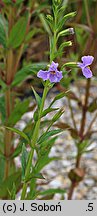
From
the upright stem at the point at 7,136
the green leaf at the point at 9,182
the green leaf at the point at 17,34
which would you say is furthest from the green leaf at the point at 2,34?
the green leaf at the point at 9,182

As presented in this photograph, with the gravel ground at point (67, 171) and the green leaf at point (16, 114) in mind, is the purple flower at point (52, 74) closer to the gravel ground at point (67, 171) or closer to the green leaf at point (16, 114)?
the green leaf at point (16, 114)

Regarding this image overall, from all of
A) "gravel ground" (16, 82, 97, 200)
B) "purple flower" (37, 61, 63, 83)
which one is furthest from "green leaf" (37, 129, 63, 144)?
"gravel ground" (16, 82, 97, 200)

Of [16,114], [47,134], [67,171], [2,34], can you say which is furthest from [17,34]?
[67,171]

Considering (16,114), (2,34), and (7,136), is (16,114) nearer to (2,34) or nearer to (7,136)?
(7,136)

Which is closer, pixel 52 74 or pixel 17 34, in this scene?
pixel 52 74

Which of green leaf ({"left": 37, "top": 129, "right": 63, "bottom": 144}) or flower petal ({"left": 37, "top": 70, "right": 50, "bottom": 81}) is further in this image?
green leaf ({"left": 37, "top": 129, "right": 63, "bottom": 144})

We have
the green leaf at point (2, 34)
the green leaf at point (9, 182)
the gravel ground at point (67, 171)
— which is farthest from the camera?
the gravel ground at point (67, 171)

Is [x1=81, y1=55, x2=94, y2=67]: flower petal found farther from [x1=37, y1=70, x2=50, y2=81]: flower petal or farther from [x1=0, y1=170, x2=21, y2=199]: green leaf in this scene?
[x1=0, y1=170, x2=21, y2=199]: green leaf

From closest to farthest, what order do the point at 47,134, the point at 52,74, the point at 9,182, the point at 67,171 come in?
1. the point at 52,74
2. the point at 47,134
3. the point at 9,182
4. the point at 67,171
